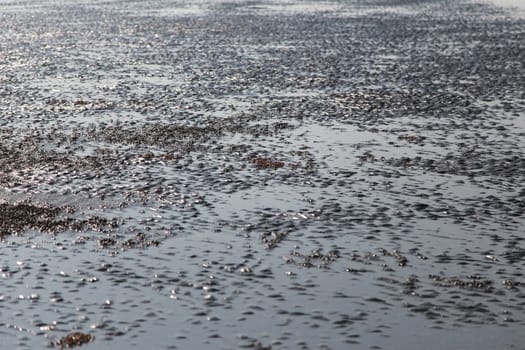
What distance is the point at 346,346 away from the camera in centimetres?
1300

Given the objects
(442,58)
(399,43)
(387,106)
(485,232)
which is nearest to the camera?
(485,232)

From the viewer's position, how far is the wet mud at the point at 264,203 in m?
14.0

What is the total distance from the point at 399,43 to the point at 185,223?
35.0m

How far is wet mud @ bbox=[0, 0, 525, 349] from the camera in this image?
551 inches

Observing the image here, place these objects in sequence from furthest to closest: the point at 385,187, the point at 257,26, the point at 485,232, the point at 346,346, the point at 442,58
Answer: the point at 257,26 → the point at 442,58 → the point at 385,187 → the point at 485,232 → the point at 346,346

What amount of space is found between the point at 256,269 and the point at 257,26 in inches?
1914

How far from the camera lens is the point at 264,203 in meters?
20.3

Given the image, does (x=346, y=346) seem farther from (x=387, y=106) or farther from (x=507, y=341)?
(x=387, y=106)

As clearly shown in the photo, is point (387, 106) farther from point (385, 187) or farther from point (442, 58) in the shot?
point (442, 58)

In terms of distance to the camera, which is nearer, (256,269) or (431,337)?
(431,337)

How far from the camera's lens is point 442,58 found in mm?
44031

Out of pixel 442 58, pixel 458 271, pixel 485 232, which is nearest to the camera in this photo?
pixel 458 271

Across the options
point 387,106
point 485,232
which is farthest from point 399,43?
point 485,232

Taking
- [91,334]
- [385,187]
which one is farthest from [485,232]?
[91,334]
